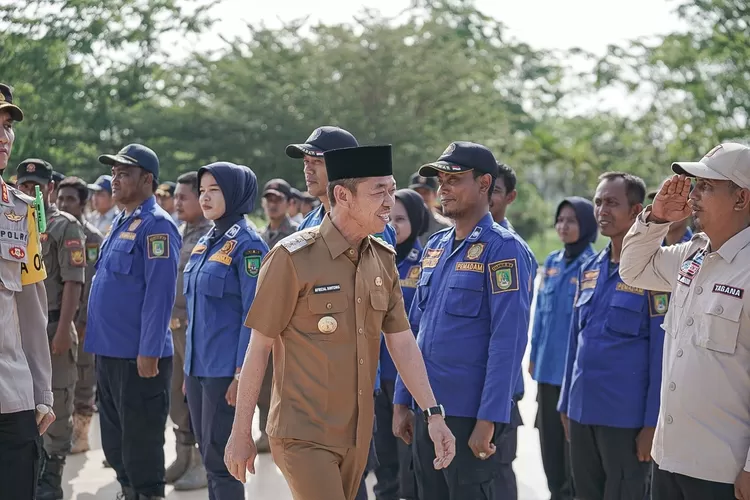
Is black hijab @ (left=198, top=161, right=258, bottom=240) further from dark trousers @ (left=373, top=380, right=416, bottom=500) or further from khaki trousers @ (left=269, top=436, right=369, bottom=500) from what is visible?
khaki trousers @ (left=269, top=436, right=369, bottom=500)

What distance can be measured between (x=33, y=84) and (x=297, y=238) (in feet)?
48.3

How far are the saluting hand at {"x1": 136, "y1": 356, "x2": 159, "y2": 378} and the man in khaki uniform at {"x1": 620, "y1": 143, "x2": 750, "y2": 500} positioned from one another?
→ 317cm

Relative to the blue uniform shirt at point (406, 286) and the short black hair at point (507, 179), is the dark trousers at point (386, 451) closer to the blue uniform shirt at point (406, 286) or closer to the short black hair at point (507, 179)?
the blue uniform shirt at point (406, 286)

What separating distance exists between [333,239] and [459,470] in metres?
1.39

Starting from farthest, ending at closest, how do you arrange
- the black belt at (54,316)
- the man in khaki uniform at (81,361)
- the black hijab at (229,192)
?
the man in khaki uniform at (81,361) → the black belt at (54,316) → the black hijab at (229,192)

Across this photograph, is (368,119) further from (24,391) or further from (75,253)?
(24,391)

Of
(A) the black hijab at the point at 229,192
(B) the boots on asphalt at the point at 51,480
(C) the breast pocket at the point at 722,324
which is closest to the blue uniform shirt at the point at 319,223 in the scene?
(A) the black hijab at the point at 229,192

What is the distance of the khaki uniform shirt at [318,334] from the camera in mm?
3492

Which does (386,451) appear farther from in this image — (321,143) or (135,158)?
(135,158)

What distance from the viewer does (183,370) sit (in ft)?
22.8

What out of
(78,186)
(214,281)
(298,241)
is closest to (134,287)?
(214,281)

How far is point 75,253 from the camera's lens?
6.65 metres

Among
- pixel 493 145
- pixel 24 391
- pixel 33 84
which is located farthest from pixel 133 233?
pixel 493 145

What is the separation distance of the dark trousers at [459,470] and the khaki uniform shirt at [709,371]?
35.9 inches
